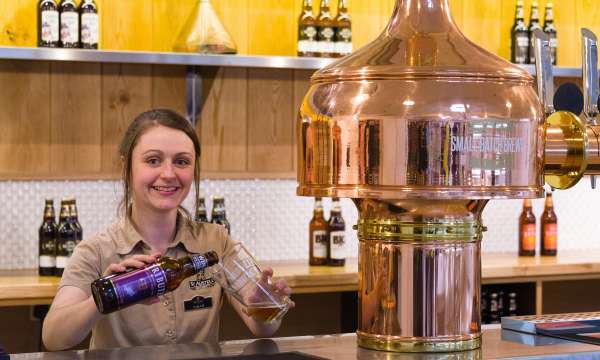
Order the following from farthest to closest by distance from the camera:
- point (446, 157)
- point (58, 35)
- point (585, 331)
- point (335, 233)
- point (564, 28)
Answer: point (564, 28), point (335, 233), point (58, 35), point (585, 331), point (446, 157)

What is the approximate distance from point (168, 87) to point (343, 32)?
655 millimetres

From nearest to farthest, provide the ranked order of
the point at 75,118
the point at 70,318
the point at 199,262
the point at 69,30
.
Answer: the point at 199,262 → the point at 70,318 → the point at 69,30 → the point at 75,118

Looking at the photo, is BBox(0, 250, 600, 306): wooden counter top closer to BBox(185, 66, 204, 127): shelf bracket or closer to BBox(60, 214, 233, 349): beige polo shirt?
BBox(185, 66, 204, 127): shelf bracket

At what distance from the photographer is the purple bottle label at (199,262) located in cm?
124

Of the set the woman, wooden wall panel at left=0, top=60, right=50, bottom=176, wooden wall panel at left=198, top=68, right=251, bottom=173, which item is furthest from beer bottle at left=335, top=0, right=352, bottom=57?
the woman

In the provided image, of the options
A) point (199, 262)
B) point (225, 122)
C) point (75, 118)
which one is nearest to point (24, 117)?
point (75, 118)

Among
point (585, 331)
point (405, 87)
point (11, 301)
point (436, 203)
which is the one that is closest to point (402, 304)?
point (436, 203)

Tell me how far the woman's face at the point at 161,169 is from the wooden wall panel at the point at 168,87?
1.27m

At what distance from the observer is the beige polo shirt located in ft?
6.65

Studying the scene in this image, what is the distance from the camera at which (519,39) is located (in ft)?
12.6

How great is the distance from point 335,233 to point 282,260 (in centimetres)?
36

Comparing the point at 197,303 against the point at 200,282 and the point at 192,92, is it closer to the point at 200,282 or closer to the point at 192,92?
the point at 200,282

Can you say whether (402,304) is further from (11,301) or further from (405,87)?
(11,301)

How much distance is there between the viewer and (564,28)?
13.1ft
